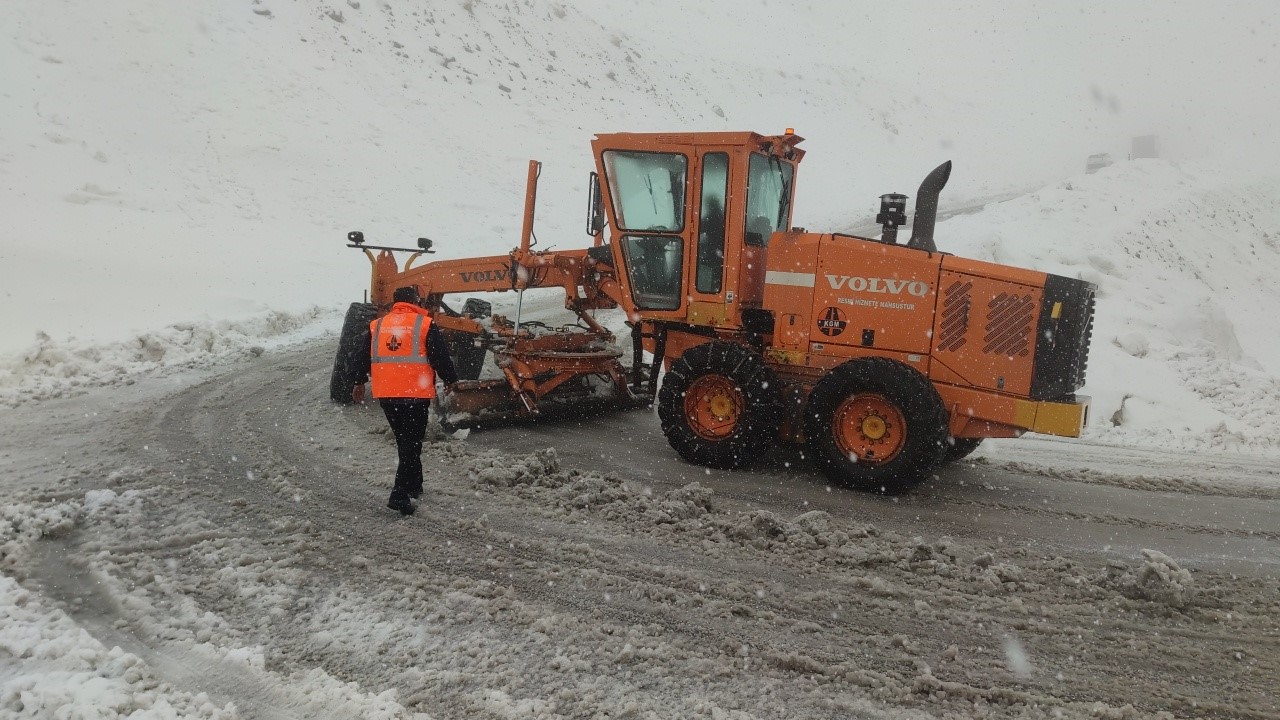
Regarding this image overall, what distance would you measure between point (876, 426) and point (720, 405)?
3.97 feet

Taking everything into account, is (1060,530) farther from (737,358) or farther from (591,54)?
(591,54)

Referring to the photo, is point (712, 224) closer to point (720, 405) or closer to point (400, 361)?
point (720, 405)

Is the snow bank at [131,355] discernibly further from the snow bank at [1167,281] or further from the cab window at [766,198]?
the snow bank at [1167,281]

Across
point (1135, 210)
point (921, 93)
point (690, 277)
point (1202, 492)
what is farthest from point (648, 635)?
point (921, 93)

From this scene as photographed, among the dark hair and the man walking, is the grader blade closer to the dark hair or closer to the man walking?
the dark hair

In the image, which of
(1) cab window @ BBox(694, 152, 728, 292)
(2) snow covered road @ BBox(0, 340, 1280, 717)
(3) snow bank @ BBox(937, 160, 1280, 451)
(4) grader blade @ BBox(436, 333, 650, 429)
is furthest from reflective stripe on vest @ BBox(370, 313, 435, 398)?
(3) snow bank @ BBox(937, 160, 1280, 451)

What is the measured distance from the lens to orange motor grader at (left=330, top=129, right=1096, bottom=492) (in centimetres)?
556

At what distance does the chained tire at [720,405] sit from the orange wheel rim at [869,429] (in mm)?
488

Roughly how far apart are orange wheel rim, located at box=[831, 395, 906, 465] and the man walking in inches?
109

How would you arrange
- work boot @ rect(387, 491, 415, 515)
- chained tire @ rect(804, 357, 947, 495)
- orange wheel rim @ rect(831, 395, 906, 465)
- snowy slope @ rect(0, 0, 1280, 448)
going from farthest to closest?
snowy slope @ rect(0, 0, 1280, 448) → orange wheel rim @ rect(831, 395, 906, 465) → chained tire @ rect(804, 357, 947, 495) → work boot @ rect(387, 491, 415, 515)

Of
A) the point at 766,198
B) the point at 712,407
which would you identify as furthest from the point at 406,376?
the point at 766,198

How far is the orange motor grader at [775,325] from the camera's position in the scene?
556 centimetres

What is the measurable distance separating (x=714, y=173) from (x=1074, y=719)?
454cm

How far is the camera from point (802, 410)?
20.3ft
